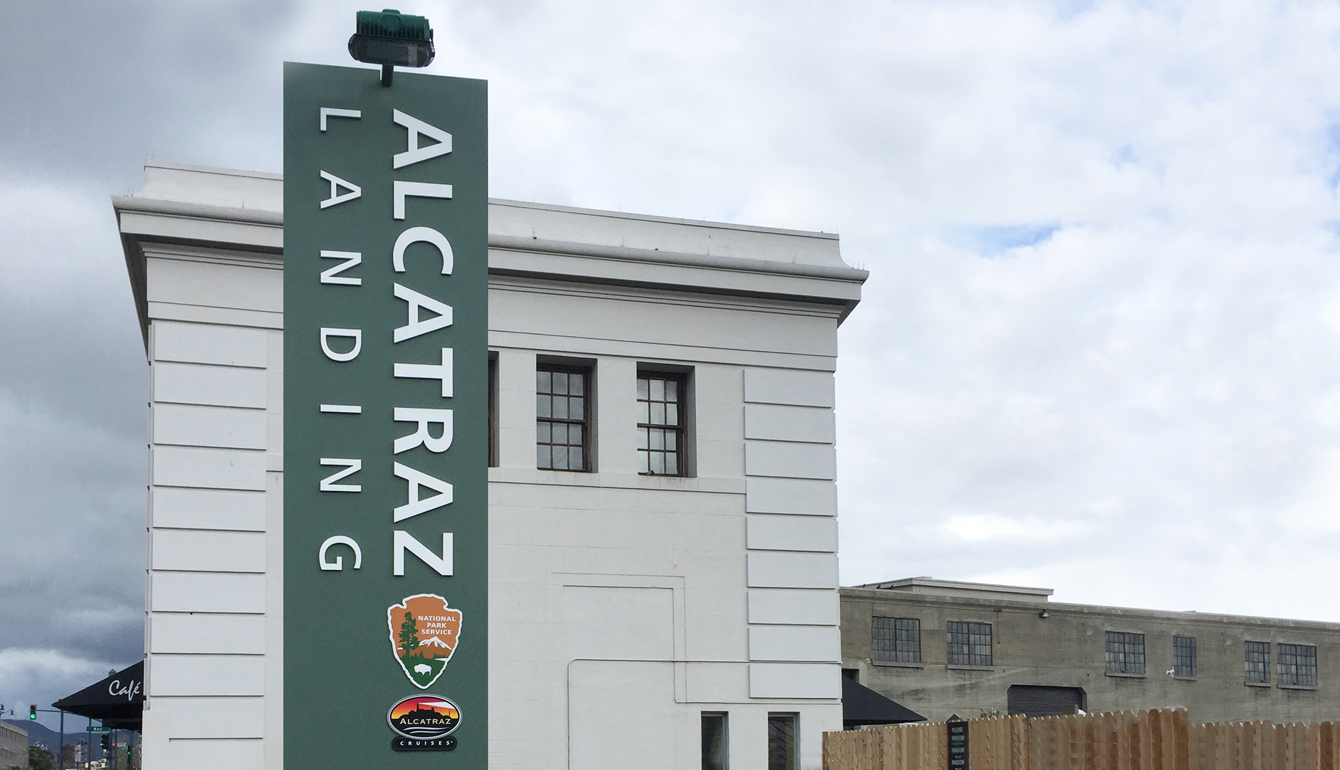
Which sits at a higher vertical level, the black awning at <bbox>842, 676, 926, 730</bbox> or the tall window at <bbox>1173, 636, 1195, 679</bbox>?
the black awning at <bbox>842, 676, 926, 730</bbox>

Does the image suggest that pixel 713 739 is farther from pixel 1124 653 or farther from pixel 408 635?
pixel 1124 653

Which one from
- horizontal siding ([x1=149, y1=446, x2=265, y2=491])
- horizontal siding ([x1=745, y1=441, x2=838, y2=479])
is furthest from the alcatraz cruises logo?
horizontal siding ([x1=745, y1=441, x2=838, y2=479])

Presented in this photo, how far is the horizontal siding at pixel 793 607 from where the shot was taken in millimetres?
20891

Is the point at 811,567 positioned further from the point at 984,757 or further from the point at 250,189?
the point at 250,189

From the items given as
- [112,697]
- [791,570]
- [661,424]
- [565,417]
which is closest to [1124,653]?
[791,570]

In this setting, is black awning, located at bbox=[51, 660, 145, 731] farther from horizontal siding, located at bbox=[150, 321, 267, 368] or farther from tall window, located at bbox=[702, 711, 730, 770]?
tall window, located at bbox=[702, 711, 730, 770]

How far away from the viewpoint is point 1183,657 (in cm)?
5234

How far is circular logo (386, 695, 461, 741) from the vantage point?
44.0 feet

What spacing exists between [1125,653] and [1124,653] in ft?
0.11

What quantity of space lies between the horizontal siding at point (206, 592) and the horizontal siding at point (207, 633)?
0.33ft

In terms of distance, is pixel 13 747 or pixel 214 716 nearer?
pixel 214 716

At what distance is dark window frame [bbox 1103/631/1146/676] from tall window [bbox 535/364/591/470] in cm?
3404

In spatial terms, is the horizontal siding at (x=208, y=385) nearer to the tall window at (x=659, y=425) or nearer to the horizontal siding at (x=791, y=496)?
the tall window at (x=659, y=425)

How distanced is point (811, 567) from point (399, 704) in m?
9.12
